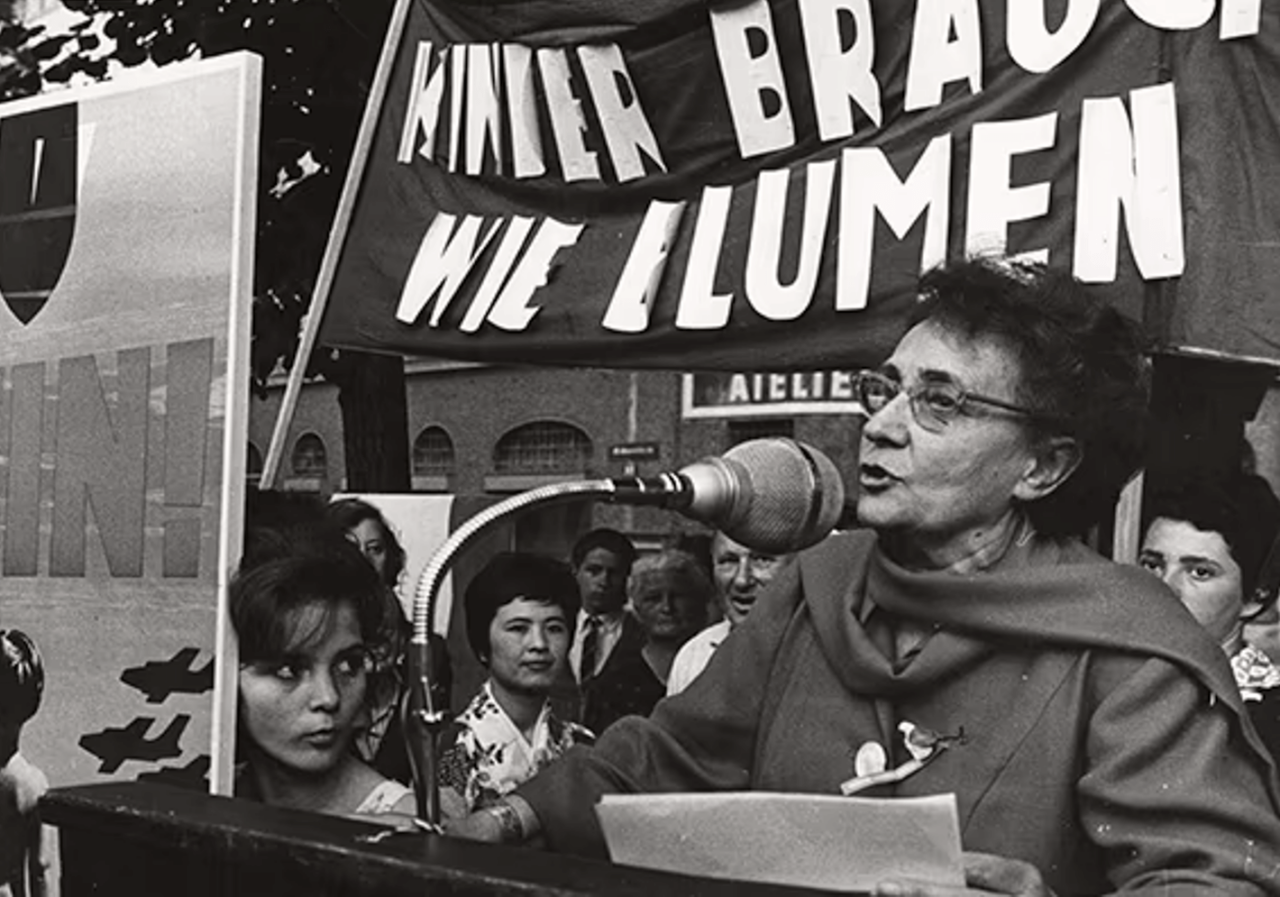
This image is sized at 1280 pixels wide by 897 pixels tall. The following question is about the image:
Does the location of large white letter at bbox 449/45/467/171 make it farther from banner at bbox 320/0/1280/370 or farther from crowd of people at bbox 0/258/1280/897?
crowd of people at bbox 0/258/1280/897

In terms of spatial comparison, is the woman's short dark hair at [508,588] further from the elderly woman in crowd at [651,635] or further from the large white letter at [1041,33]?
the large white letter at [1041,33]

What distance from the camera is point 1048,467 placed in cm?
232

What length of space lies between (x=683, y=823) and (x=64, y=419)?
1868 mm

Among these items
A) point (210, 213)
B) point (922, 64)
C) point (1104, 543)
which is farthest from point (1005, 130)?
point (210, 213)

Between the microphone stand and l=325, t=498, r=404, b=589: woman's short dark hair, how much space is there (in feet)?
5.79

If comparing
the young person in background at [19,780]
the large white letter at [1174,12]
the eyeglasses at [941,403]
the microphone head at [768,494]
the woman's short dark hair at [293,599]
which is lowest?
the young person in background at [19,780]

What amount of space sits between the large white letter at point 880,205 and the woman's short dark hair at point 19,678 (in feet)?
4.75

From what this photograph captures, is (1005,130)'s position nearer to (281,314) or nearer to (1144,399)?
(1144,399)

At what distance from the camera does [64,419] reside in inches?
128

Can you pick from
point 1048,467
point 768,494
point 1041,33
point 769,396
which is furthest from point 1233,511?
point 769,396

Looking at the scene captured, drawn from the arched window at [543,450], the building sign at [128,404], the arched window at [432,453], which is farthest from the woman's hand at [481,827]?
the arched window at [432,453]

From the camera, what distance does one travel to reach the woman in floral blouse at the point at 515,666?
12.0 feet

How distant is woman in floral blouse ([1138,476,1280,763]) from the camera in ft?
9.21

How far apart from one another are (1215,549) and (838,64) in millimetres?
1010
